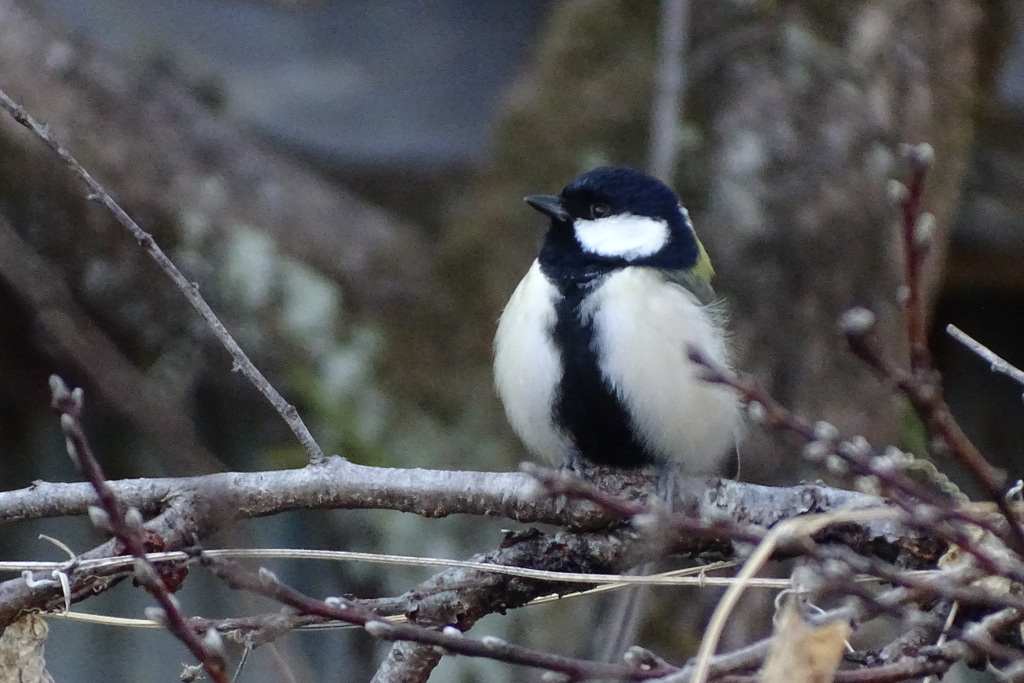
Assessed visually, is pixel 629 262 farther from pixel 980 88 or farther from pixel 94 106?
pixel 980 88

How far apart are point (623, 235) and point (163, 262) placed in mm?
985

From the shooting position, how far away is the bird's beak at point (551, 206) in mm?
1936

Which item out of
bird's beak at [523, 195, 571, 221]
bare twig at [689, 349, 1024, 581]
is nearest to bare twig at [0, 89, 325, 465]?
bare twig at [689, 349, 1024, 581]

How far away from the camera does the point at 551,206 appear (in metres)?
1.95

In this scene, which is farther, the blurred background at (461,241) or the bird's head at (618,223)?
the blurred background at (461,241)

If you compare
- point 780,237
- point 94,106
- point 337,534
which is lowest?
point 337,534

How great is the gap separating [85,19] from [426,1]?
3.76 feet

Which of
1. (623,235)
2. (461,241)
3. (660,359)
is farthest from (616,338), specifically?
(461,241)

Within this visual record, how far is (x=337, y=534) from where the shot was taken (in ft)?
9.24

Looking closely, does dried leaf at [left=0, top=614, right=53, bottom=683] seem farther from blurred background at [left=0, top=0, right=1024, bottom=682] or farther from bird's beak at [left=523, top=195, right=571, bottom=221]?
blurred background at [left=0, top=0, right=1024, bottom=682]

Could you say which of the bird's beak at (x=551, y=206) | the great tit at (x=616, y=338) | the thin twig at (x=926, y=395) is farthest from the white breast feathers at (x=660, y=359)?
the thin twig at (x=926, y=395)

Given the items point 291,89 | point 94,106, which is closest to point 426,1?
point 291,89

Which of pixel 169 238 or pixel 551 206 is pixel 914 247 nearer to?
pixel 551 206

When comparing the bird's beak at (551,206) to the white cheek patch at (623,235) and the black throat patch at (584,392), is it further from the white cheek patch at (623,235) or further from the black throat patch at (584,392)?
the black throat patch at (584,392)
